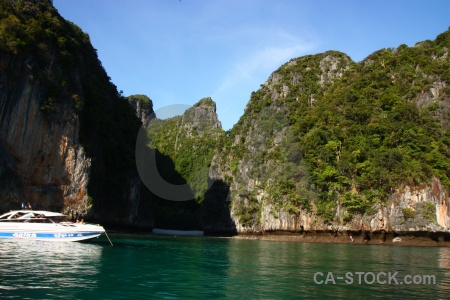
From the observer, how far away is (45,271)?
12148mm

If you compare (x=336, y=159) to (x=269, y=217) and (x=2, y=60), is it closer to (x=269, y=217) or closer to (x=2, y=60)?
(x=269, y=217)

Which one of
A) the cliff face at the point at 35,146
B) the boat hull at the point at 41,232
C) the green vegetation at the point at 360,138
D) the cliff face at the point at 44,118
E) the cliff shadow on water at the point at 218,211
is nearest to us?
the boat hull at the point at 41,232

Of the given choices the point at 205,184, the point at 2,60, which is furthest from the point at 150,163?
the point at 2,60

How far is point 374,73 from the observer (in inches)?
2216

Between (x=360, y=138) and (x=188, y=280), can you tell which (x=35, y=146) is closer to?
(x=188, y=280)

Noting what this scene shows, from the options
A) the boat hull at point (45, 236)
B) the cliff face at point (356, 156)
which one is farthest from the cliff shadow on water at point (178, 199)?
the boat hull at point (45, 236)

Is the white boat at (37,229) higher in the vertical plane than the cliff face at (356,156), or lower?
lower

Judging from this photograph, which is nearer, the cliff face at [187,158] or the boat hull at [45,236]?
the boat hull at [45,236]

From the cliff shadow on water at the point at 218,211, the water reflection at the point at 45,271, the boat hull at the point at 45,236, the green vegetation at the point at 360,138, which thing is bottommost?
the water reflection at the point at 45,271

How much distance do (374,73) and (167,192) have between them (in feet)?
177

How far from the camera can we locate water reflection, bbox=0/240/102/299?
9.55 meters

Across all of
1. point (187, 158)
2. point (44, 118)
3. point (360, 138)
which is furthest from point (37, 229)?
point (187, 158)

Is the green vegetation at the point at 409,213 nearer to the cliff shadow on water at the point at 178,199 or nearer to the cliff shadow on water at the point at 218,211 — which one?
the cliff shadow on water at the point at 178,199

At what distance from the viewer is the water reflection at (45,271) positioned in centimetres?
955
